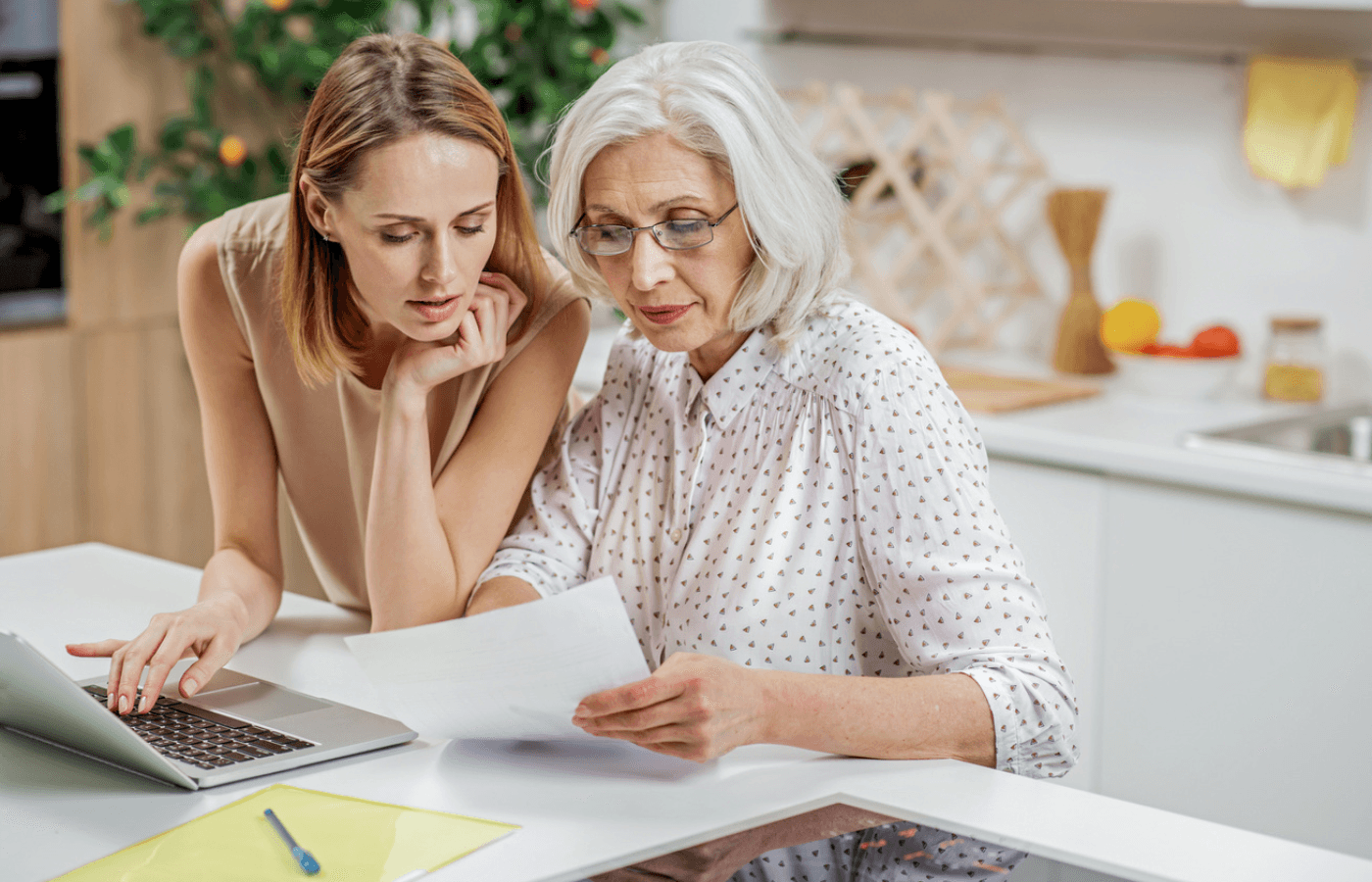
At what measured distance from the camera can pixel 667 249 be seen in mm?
1295

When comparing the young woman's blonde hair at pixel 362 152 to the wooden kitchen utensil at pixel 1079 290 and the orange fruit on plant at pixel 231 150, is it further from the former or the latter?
the orange fruit on plant at pixel 231 150

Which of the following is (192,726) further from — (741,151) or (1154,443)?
(1154,443)

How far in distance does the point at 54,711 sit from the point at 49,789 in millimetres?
58

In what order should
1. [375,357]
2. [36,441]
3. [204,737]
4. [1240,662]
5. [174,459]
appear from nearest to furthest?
[204,737]
[375,357]
[1240,662]
[36,441]
[174,459]

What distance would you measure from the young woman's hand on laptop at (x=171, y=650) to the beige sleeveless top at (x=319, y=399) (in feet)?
0.67

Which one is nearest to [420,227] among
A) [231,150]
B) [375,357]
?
[375,357]

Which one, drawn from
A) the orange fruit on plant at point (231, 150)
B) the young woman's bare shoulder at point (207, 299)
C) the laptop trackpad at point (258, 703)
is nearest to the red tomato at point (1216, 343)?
the young woman's bare shoulder at point (207, 299)

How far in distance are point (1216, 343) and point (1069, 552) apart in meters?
0.54

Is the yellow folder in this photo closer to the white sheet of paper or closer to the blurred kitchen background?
the white sheet of paper

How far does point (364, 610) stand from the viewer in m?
1.62

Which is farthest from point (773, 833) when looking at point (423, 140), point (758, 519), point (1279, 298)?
point (1279, 298)

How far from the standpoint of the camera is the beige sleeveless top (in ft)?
4.98

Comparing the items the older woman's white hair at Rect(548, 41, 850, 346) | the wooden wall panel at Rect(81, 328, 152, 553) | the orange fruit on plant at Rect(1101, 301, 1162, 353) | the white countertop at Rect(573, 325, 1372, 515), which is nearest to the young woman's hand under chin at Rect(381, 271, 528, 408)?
the older woman's white hair at Rect(548, 41, 850, 346)

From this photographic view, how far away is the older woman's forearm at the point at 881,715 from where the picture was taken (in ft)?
3.70
